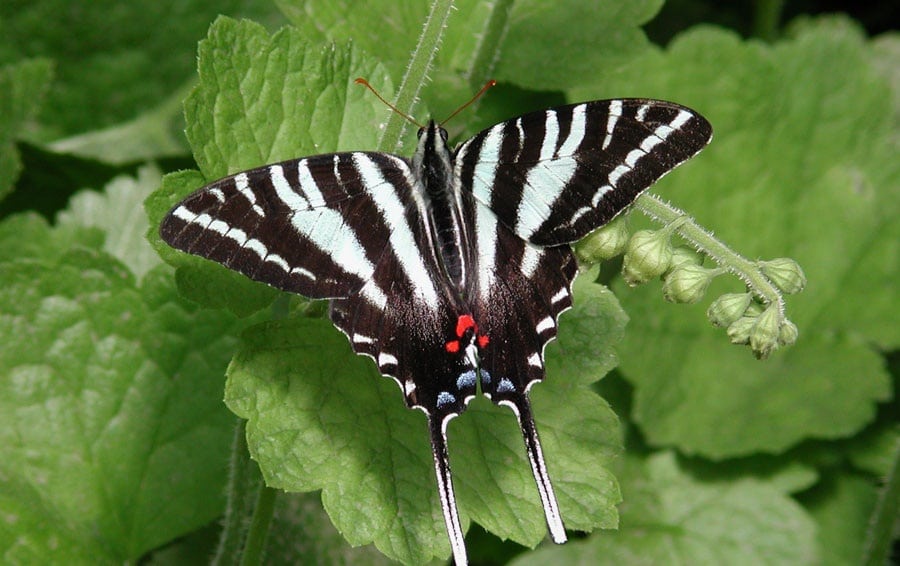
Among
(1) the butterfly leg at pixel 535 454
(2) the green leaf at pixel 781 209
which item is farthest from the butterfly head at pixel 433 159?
(2) the green leaf at pixel 781 209

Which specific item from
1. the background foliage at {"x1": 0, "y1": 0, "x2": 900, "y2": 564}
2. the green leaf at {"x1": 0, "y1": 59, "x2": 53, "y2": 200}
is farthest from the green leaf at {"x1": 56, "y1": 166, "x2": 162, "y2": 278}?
the green leaf at {"x1": 0, "y1": 59, "x2": 53, "y2": 200}

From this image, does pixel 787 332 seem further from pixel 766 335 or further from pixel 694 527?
pixel 694 527

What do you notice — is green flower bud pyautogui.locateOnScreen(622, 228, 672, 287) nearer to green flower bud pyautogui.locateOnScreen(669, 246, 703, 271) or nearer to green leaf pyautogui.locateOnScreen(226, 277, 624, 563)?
green flower bud pyautogui.locateOnScreen(669, 246, 703, 271)

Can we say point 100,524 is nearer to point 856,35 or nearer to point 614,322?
point 614,322

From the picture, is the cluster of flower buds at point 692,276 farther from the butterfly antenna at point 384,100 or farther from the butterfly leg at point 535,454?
the butterfly antenna at point 384,100

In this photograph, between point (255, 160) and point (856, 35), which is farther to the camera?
point (856, 35)

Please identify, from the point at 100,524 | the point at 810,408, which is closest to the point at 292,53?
the point at 100,524
